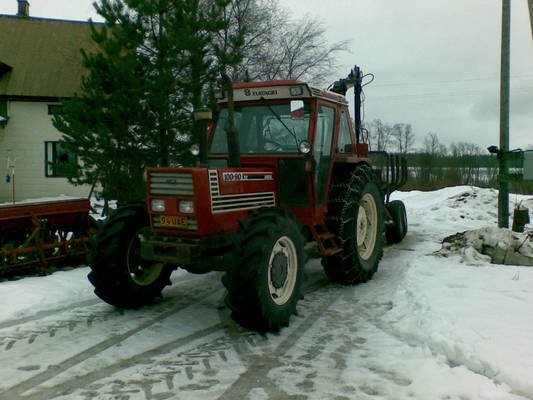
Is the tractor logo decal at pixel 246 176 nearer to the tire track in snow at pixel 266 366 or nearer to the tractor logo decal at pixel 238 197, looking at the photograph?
the tractor logo decal at pixel 238 197

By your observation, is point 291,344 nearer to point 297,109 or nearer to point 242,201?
point 242,201

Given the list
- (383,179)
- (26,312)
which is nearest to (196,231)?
(26,312)

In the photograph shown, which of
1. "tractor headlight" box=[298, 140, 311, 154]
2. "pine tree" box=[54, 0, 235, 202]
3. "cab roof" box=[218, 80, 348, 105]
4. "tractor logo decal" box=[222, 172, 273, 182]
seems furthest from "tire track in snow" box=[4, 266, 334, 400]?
"pine tree" box=[54, 0, 235, 202]

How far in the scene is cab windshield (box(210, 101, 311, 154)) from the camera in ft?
19.9

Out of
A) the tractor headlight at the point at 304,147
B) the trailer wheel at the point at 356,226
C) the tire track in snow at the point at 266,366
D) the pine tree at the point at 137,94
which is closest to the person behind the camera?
the tire track in snow at the point at 266,366

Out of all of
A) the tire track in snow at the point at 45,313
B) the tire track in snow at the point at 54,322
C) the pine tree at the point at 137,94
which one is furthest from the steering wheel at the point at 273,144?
the pine tree at the point at 137,94

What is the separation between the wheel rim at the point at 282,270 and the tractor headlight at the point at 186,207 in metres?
0.89

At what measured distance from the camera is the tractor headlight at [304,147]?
5.58 m

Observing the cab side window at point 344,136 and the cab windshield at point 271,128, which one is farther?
the cab side window at point 344,136

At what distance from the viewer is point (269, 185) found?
5.84 m

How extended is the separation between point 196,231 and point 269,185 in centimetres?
127

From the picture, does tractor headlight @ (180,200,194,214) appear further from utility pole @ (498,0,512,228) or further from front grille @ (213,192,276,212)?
utility pole @ (498,0,512,228)

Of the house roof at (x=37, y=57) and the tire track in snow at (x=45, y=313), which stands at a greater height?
the house roof at (x=37, y=57)

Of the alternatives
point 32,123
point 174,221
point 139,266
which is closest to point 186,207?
point 174,221
